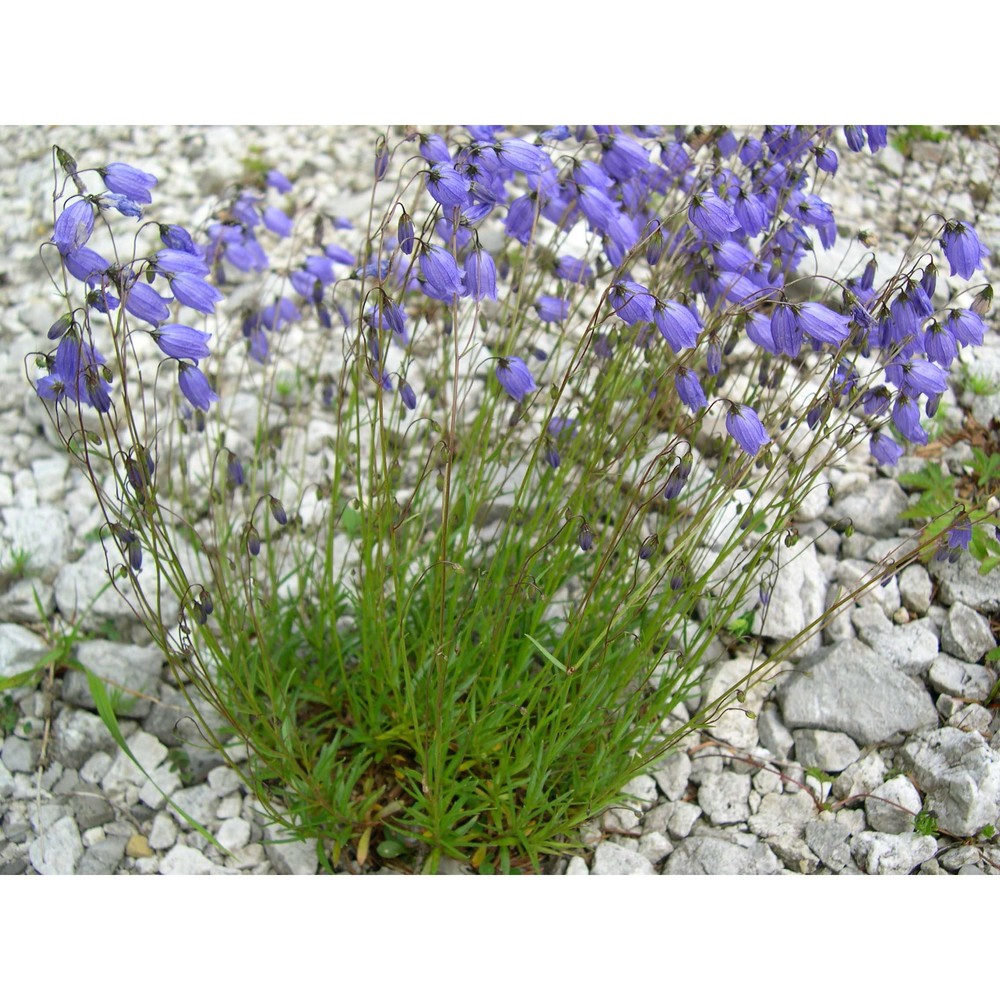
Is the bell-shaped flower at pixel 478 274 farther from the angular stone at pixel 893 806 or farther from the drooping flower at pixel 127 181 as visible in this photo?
the angular stone at pixel 893 806

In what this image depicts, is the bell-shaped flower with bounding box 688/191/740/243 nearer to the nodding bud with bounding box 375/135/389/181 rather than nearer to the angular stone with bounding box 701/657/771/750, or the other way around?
the nodding bud with bounding box 375/135/389/181

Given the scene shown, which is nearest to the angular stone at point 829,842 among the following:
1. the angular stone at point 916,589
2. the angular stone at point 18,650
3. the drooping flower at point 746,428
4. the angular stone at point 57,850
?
the angular stone at point 916,589

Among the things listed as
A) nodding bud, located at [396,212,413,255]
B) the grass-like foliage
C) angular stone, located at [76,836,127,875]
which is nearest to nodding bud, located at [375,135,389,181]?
the grass-like foliage

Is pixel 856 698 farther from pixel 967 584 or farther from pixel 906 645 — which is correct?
pixel 967 584

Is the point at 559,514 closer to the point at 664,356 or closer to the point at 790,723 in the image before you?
the point at 664,356

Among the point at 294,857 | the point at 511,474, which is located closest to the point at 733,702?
the point at 511,474

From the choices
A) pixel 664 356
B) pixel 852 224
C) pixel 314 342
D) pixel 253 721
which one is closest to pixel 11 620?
pixel 253 721
